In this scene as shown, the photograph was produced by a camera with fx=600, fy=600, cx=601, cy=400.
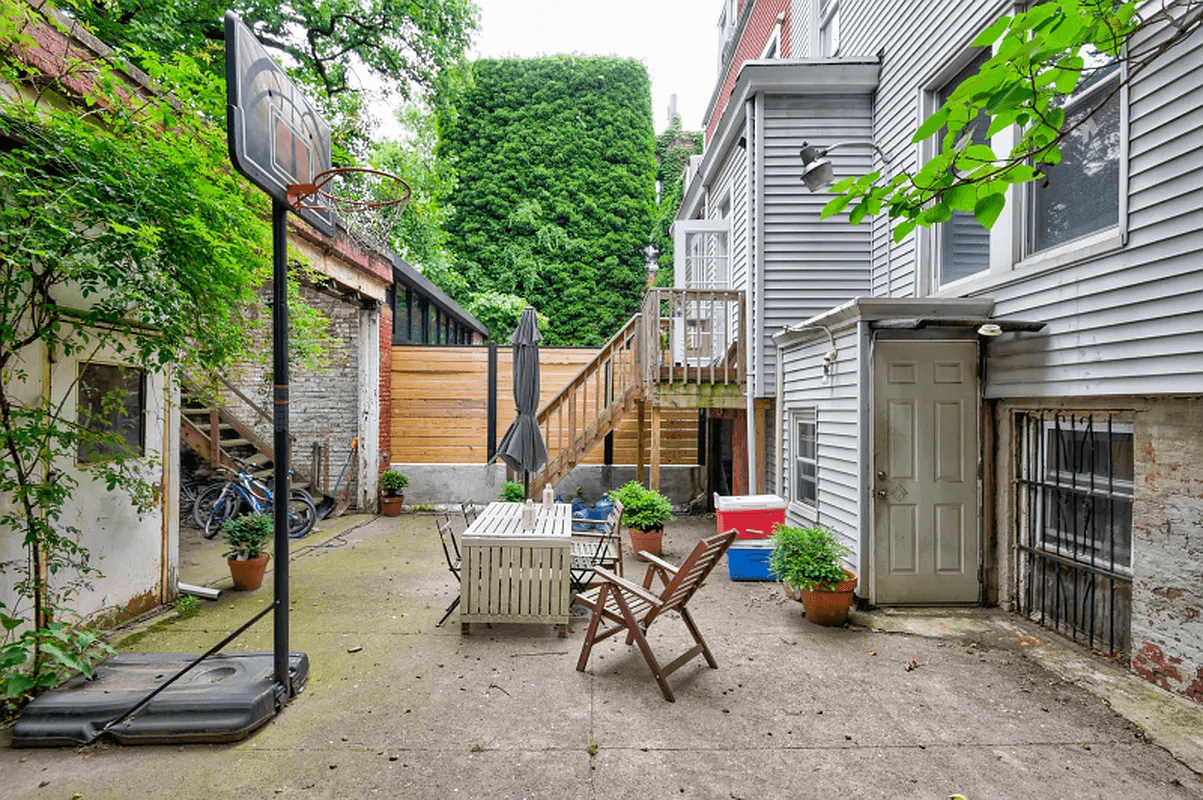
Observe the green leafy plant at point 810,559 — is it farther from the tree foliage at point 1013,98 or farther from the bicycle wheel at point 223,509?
the bicycle wheel at point 223,509

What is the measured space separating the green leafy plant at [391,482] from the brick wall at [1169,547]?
29.5ft

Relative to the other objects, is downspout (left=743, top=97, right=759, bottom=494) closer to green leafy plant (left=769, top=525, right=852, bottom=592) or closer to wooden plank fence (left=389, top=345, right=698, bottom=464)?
wooden plank fence (left=389, top=345, right=698, bottom=464)

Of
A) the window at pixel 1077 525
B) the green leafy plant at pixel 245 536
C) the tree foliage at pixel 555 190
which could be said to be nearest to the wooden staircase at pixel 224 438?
the green leafy plant at pixel 245 536

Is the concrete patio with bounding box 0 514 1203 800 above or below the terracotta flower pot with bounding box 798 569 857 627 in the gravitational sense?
below

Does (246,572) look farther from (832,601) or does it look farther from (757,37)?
(757,37)

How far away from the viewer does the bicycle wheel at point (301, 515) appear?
8133mm

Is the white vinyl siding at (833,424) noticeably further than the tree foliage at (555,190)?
No

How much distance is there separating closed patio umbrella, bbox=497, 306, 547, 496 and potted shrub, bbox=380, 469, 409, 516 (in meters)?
3.35

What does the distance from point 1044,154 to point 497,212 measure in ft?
62.3

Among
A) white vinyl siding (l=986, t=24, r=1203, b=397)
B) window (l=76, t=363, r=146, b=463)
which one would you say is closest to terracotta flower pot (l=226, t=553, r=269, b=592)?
window (l=76, t=363, r=146, b=463)

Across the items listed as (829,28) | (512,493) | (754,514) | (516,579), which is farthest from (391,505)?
(829,28)

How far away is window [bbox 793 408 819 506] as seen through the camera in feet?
21.7

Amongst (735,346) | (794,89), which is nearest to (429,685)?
(735,346)

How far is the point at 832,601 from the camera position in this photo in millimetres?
4844
